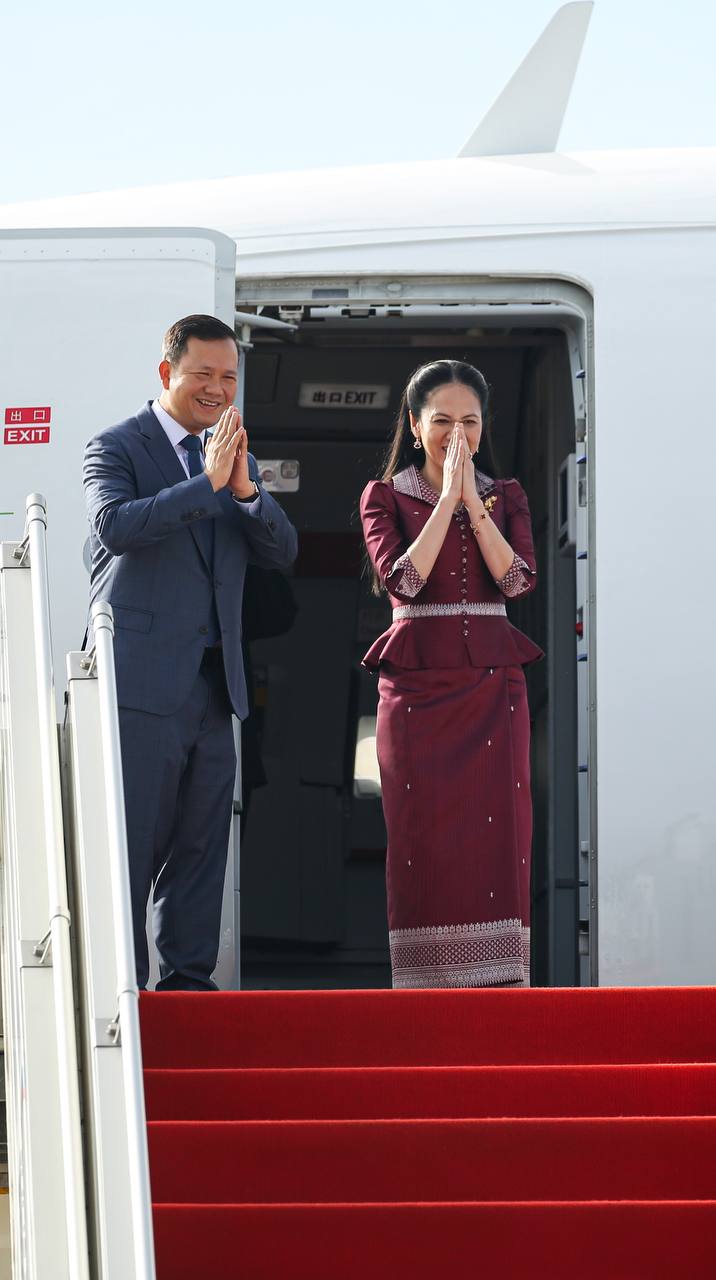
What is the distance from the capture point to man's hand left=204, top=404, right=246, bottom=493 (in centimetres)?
396

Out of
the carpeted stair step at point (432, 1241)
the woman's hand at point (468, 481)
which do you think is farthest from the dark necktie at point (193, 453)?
the carpeted stair step at point (432, 1241)

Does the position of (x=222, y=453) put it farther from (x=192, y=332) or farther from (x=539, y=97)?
(x=539, y=97)

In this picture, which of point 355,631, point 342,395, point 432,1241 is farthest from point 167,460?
point 355,631

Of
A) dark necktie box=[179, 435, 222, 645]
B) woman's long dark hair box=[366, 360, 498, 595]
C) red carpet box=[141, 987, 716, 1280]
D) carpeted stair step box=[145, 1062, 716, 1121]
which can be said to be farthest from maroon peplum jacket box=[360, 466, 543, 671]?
carpeted stair step box=[145, 1062, 716, 1121]

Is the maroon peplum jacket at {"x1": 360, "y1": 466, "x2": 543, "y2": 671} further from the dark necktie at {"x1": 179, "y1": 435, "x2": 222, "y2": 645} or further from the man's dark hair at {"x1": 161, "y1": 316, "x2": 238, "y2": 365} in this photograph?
the man's dark hair at {"x1": 161, "y1": 316, "x2": 238, "y2": 365}

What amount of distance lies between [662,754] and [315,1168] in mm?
2105

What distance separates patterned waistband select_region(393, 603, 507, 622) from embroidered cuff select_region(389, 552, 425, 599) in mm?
98

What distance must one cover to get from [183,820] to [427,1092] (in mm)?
1092

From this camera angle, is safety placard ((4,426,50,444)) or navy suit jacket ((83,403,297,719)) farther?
safety placard ((4,426,50,444))

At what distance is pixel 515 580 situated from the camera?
433cm

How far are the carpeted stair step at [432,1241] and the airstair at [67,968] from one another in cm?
26

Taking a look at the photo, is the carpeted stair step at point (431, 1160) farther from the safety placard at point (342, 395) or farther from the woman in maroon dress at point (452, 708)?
the safety placard at point (342, 395)

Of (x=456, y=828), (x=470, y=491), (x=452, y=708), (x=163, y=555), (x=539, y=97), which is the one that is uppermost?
(x=539, y=97)

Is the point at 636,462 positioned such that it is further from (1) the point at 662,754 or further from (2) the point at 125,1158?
(2) the point at 125,1158
